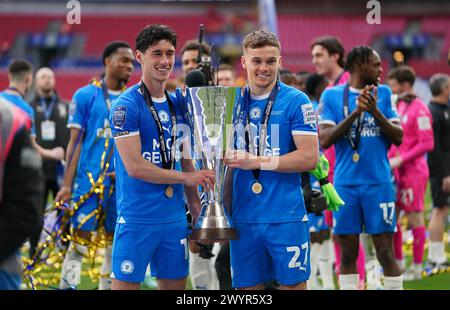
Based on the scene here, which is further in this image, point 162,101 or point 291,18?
point 291,18

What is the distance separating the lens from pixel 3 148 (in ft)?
10.2

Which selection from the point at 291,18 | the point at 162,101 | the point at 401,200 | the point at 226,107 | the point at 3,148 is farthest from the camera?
the point at 291,18

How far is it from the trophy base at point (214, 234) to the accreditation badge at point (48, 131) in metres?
6.12

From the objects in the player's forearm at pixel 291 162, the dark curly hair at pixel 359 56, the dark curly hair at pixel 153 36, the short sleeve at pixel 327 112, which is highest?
the dark curly hair at pixel 359 56

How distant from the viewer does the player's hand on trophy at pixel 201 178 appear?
4586mm

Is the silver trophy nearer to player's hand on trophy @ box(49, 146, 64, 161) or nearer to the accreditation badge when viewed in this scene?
player's hand on trophy @ box(49, 146, 64, 161)

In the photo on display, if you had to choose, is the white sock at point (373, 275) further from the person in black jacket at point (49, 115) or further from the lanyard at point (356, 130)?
the person in black jacket at point (49, 115)

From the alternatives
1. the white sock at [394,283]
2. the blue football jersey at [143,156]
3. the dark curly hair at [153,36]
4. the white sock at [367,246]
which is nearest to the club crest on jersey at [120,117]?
the blue football jersey at [143,156]

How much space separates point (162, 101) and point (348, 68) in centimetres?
216

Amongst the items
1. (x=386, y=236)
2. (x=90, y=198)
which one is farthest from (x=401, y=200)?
(x=90, y=198)

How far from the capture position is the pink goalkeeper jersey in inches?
337

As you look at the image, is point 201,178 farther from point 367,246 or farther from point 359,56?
point 367,246

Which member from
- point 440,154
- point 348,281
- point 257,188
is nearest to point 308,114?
point 257,188
